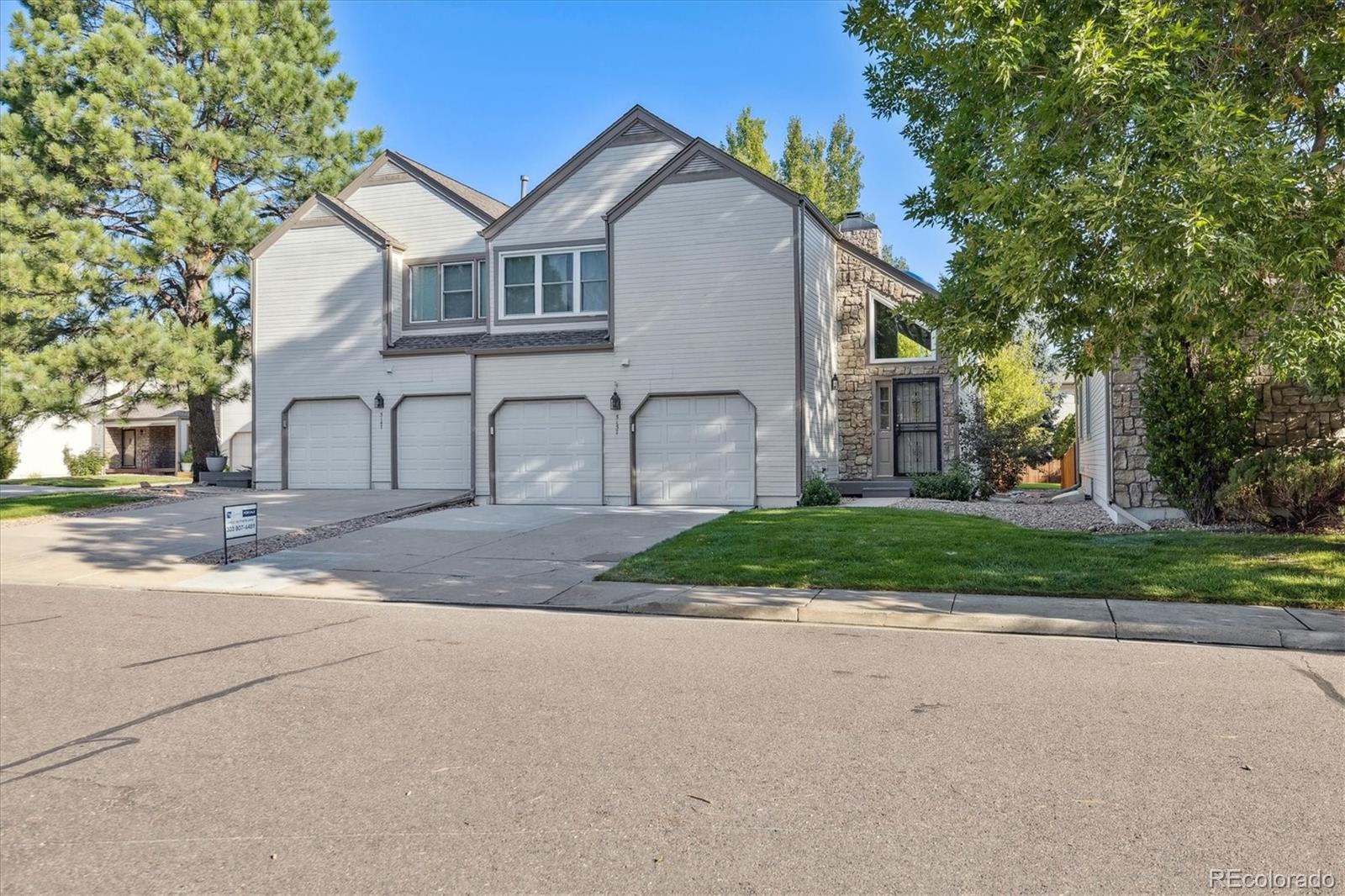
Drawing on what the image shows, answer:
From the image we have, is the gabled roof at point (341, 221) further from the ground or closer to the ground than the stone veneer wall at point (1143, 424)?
further from the ground

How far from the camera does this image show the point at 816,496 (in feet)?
57.8

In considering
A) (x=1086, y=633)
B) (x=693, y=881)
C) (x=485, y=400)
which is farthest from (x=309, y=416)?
(x=693, y=881)

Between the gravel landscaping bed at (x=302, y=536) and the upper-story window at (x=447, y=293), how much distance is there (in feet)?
17.8

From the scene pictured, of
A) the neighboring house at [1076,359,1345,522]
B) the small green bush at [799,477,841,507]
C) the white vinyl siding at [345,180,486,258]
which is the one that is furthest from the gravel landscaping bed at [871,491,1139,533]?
the white vinyl siding at [345,180,486,258]

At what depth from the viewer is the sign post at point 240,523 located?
12.2 m

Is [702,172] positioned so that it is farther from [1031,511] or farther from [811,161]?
[811,161]

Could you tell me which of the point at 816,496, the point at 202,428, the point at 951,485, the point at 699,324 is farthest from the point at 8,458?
the point at 951,485

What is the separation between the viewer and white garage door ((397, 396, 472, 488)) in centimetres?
2114

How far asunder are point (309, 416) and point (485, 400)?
5.71 metres

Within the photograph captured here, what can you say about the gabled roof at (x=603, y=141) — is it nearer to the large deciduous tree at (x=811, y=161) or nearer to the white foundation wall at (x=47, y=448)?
the large deciduous tree at (x=811, y=161)

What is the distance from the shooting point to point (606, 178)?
65.9 feet

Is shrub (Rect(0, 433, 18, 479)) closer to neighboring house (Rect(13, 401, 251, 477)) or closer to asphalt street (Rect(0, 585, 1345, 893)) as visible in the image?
neighboring house (Rect(13, 401, 251, 477))

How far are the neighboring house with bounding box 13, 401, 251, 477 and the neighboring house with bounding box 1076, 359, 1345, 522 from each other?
33.3 m

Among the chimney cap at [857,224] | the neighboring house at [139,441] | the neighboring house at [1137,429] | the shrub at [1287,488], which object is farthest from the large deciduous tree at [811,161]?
the neighboring house at [139,441]
